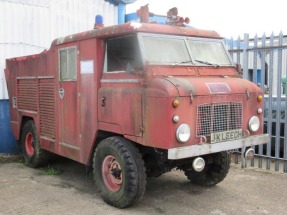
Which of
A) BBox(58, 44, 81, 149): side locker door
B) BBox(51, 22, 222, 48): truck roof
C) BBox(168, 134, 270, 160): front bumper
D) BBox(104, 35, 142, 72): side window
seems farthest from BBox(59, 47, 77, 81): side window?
BBox(168, 134, 270, 160): front bumper

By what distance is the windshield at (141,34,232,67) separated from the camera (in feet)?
15.9

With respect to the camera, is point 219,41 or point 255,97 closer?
point 255,97

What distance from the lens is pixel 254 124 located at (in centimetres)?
512

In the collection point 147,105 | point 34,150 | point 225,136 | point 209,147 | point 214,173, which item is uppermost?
point 147,105

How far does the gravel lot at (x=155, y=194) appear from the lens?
16.1 feet

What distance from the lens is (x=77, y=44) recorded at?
222 inches

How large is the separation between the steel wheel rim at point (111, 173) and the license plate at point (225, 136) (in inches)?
52.6

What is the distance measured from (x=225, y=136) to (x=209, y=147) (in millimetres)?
362

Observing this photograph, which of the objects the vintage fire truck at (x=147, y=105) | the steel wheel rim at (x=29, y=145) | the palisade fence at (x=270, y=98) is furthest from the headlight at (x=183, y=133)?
the steel wheel rim at (x=29, y=145)

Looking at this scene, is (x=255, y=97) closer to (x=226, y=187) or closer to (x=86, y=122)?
(x=226, y=187)

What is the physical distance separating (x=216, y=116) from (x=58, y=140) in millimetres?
2878

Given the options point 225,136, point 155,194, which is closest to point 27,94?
point 155,194

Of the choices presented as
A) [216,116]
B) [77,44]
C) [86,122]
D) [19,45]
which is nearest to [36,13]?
[19,45]

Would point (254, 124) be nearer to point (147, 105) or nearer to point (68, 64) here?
point (147, 105)
